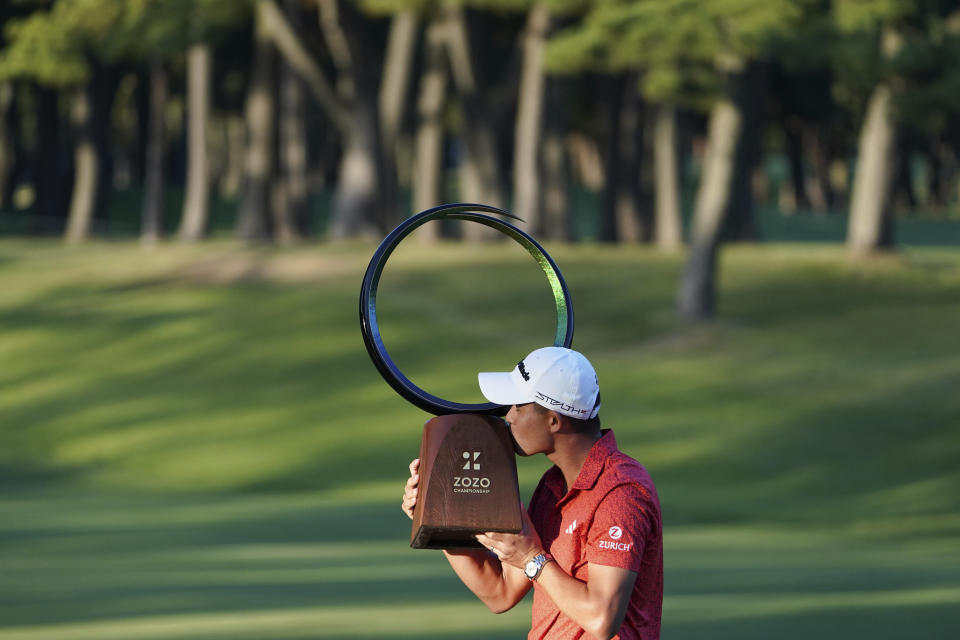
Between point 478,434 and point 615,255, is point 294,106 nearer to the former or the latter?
point 615,255

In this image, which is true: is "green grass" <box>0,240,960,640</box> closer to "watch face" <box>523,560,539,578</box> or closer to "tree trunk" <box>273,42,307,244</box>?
"tree trunk" <box>273,42,307,244</box>

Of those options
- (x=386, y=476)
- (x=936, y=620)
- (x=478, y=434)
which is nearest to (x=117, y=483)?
(x=386, y=476)

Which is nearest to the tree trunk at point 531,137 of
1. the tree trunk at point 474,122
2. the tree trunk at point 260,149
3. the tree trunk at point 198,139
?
the tree trunk at point 474,122

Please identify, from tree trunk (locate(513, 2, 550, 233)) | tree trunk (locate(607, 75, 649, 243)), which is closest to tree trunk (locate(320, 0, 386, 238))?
tree trunk (locate(513, 2, 550, 233))

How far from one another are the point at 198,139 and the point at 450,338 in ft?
51.6

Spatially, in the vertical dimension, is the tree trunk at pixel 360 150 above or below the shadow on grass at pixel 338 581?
Answer: above

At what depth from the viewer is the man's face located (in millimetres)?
4281

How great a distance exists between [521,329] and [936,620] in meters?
17.3

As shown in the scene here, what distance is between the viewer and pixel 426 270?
31.8 meters

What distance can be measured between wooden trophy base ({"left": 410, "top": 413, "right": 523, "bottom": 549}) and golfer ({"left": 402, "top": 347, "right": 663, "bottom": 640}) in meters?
0.05

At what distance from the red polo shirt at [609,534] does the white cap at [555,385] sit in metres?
0.17

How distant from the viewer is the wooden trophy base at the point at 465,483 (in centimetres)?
423

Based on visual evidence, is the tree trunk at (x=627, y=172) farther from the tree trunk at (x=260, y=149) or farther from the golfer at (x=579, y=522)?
the golfer at (x=579, y=522)

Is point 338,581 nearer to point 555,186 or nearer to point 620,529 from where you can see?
point 620,529
